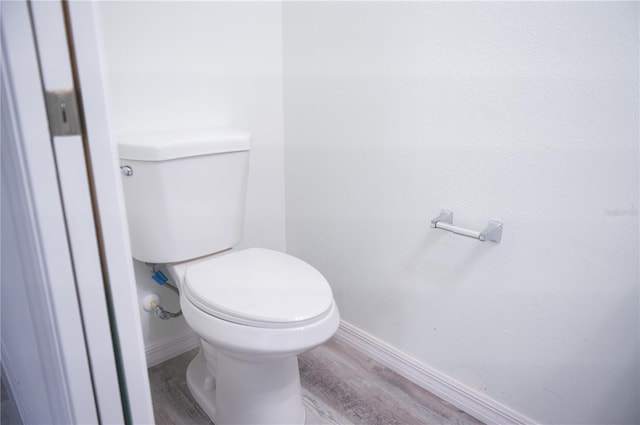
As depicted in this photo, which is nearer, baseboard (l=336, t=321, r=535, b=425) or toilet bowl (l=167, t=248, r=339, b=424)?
toilet bowl (l=167, t=248, r=339, b=424)

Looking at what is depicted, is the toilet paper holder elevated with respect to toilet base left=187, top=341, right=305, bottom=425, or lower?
elevated

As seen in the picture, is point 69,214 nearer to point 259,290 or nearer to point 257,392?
point 259,290

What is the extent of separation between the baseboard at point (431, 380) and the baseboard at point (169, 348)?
586mm

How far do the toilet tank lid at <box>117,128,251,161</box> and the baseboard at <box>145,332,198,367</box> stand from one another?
73 centimetres

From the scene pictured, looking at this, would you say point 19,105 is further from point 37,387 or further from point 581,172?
point 581,172

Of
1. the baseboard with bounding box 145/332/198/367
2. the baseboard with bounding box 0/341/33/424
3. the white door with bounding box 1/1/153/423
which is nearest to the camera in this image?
the white door with bounding box 1/1/153/423

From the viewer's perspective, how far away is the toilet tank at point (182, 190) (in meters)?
1.11

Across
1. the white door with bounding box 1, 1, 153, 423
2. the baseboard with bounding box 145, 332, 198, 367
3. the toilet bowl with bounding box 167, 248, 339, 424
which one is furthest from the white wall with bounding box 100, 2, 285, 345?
the white door with bounding box 1, 1, 153, 423

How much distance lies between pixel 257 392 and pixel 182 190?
0.61 m

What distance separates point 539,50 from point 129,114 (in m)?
1.15

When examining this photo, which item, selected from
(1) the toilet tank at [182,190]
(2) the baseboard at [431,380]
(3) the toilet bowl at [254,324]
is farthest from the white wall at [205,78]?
(2) the baseboard at [431,380]

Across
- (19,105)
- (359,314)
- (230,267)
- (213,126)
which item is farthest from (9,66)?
(359,314)

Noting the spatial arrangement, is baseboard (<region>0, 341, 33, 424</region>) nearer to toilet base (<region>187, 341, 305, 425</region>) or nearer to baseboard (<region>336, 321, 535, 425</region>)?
toilet base (<region>187, 341, 305, 425</region>)

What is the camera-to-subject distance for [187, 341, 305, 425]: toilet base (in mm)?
1059
